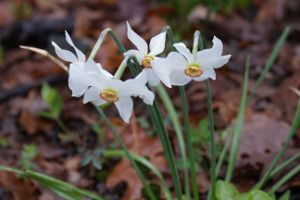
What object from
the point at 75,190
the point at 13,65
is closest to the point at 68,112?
the point at 13,65

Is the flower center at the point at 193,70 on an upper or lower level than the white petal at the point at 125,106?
upper

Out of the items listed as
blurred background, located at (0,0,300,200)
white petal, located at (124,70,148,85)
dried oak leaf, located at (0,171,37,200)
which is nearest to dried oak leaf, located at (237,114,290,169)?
blurred background, located at (0,0,300,200)

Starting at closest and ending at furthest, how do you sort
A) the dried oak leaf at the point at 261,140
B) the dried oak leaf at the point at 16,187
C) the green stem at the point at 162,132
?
the green stem at the point at 162,132
the dried oak leaf at the point at 16,187
the dried oak leaf at the point at 261,140

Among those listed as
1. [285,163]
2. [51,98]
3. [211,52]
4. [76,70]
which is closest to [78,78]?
[76,70]

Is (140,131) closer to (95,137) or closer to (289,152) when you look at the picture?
(95,137)

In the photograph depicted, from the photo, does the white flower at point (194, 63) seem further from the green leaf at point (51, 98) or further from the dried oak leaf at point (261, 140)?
the green leaf at point (51, 98)

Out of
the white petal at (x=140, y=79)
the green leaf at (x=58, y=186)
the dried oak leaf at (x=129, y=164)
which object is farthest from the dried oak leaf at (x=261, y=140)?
the white petal at (x=140, y=79)

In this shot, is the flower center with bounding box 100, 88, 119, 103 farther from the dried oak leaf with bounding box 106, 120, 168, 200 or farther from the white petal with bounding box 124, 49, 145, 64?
the dried oak leaf with bounding box 106, 120, 168, 200
